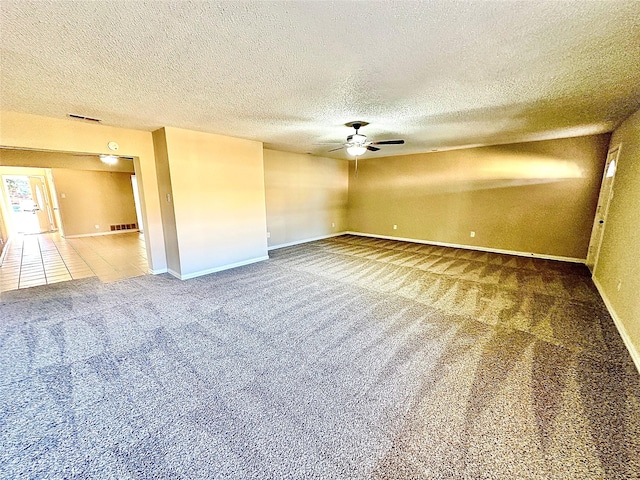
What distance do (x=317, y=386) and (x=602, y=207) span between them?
19.2ft

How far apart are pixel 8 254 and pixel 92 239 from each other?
1.95 meters

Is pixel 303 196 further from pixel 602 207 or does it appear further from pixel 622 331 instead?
pixel 622 331

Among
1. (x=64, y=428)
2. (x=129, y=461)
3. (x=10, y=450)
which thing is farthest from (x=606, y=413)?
(x=10, y=450)

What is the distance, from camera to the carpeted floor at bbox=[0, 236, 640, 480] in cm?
A: 144

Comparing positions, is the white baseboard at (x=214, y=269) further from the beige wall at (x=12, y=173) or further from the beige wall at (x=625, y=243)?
the beige wall at (x=12, y=173)

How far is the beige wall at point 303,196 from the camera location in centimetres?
653

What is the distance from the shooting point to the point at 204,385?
79.4 inches

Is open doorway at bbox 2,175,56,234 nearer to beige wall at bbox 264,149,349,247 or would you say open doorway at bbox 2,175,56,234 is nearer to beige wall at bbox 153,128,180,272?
beige wall at bbox 153,128,180,272

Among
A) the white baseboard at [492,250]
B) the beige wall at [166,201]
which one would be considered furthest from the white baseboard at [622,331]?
the beige wall at [166,201]

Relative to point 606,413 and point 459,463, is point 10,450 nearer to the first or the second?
point 459,463

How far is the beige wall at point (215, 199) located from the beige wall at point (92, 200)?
21.2 feet

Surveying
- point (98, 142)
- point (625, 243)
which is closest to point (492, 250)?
point (625, 243)

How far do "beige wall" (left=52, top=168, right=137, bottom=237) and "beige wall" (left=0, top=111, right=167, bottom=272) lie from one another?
602cm

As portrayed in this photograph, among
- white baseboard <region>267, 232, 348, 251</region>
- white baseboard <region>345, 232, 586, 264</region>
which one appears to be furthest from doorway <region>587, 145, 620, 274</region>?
white baseboard <region>267, 232, 348, 251</region>
